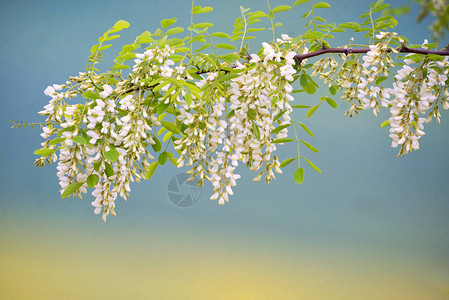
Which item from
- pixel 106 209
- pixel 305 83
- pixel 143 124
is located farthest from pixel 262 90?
pixel 106 209

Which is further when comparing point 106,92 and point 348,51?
point 348,51

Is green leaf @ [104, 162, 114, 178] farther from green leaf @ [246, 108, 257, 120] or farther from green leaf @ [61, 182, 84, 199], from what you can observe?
green leaf @ [246, 108, 257, 120]

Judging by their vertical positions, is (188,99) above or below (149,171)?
above

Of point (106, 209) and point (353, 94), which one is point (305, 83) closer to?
point (353, 94)

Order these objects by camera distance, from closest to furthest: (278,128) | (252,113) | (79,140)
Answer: (79,140), (252,113), (278,128)

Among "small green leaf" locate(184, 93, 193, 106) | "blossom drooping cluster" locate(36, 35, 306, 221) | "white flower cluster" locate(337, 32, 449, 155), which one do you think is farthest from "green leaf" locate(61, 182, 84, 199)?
"white flower cluster" locate(337, 32, 449, 155)

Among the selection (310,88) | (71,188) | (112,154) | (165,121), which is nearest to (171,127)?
(165,121)

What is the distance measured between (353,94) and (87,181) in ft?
3.03

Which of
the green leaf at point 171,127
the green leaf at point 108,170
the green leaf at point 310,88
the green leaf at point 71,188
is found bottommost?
the green leaf at point 71,188

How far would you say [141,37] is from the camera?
4.06 ft

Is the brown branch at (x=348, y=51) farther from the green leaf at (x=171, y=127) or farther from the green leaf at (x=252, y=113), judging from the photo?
the green leaf at (x=171, y=127)

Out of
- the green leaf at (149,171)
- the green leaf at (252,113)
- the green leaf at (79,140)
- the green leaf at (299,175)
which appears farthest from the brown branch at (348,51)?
the green leaf at (79,140)

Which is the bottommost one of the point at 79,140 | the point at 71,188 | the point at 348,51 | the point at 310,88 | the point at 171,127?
the point at 71,188

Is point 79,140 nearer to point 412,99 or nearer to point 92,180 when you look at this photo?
point 92,180
